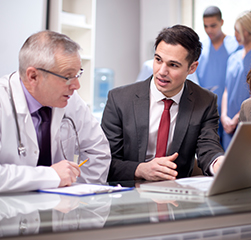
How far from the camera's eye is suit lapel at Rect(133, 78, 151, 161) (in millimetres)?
1806

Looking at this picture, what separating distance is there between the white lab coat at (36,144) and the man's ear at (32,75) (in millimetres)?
52

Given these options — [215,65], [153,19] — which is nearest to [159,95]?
[215,65]

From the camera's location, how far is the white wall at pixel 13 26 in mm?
2391

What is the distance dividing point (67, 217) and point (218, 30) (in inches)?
125

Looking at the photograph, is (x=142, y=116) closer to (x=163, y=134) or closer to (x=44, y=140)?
(x=163, y=134)

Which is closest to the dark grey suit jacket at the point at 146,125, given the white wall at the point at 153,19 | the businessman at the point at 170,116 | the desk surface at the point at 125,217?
the businessman at the point at 170,116

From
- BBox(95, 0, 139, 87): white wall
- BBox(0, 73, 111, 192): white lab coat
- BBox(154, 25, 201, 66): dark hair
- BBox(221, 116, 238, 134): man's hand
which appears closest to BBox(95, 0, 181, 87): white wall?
BBox(95, 0, 139, 87): white wall

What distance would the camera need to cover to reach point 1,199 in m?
0.88

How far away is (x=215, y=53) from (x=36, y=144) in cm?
251

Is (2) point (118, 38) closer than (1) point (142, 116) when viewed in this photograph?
No

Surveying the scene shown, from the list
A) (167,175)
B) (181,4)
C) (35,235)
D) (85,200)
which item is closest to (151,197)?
(85,200)

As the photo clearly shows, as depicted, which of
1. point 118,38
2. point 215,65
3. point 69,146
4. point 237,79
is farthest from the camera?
point 118,38

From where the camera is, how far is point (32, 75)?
1.40 metres

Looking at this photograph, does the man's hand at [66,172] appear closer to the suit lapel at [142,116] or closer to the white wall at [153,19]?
the suit lapel at [142,116]
